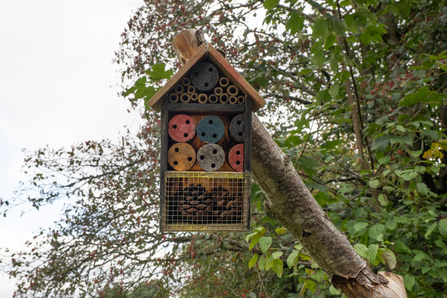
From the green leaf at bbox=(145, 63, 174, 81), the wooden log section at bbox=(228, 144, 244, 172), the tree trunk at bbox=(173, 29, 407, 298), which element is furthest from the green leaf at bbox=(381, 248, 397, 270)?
the green leaf at bbox=(145, 63, 174, 81)

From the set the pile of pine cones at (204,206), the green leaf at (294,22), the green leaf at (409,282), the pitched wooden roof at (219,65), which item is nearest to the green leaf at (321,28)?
the green leaf at (294,22)

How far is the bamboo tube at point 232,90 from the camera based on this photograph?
1.82m

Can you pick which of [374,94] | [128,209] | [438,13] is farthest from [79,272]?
[438,13]

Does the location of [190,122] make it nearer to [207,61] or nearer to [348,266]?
[207,61]

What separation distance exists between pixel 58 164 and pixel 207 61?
408 centimetres

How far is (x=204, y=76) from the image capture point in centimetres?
183

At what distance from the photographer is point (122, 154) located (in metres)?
5.27

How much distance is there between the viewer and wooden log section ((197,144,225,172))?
5.88 feet

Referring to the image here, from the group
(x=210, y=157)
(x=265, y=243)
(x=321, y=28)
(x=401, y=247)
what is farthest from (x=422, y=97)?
(x=210, y=157)

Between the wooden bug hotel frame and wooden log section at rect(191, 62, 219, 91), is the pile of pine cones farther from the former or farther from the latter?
wooden log section at rect(191, 62, 219, 91)

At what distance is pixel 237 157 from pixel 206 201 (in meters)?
0.28

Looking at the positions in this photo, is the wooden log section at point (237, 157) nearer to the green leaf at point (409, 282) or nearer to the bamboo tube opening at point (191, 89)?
the bamboo tube opening at point (191, 89)

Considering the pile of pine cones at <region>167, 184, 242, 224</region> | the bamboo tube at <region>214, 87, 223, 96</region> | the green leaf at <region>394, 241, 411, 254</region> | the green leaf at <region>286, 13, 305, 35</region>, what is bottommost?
the green leaf at <region>394, 241, 411, 254</region>

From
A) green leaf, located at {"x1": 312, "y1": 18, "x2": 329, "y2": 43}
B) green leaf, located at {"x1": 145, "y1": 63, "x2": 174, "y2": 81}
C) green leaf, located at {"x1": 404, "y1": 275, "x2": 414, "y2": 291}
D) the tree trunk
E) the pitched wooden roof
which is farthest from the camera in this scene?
green leaf, located at {"x1": 404, "y1": 275, "x2": 414, "y2": 291}
